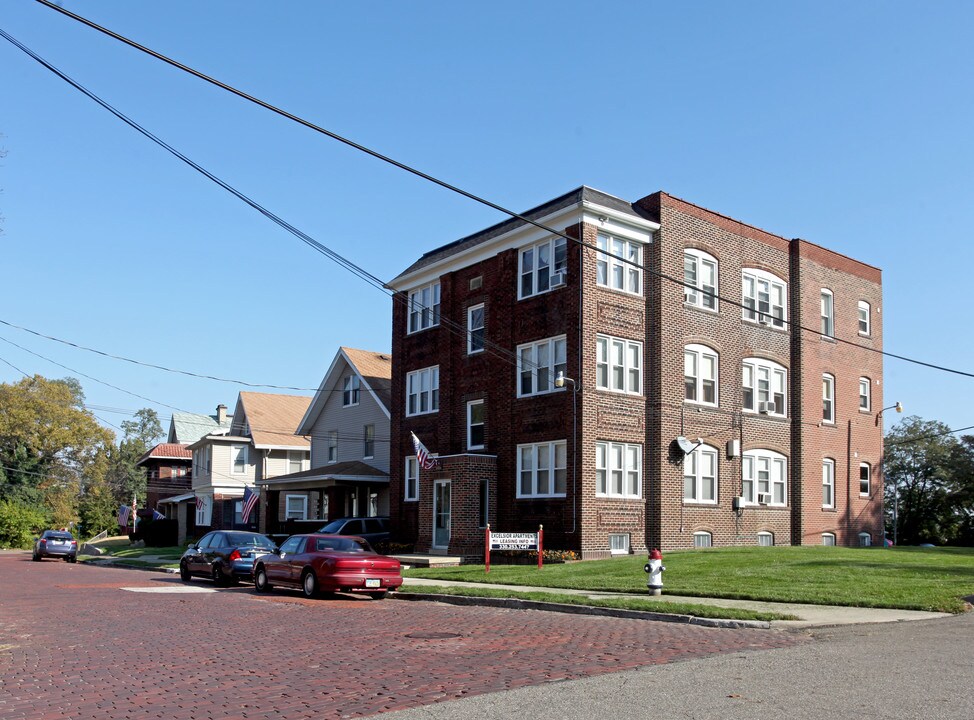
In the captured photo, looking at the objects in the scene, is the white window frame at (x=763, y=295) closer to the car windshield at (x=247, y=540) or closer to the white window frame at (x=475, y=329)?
the white window frame at (x=475, y=329)

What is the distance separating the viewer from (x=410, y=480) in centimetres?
3662

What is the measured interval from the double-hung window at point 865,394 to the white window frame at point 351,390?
2110 cm

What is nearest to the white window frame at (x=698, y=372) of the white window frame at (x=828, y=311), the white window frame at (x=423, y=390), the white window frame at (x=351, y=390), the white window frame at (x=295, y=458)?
the white window frame at (x=828, y=311)

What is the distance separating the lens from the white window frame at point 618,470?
28.9 meters

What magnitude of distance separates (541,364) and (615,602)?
14296mm

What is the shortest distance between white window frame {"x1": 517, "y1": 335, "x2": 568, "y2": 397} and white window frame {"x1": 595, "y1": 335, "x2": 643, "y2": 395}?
3.46 ft

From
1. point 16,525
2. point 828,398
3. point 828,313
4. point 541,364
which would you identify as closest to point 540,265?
point 541,364

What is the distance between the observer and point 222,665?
1109 centimetres

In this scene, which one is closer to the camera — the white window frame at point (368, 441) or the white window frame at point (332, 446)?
the white window frame at point (368, 441)

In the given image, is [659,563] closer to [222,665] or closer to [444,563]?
[222,665]

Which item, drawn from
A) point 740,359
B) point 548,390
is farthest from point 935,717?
point 740,359

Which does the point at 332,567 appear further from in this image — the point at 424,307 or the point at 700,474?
the point at 424,307

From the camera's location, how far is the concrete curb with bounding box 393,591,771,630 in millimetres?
14242

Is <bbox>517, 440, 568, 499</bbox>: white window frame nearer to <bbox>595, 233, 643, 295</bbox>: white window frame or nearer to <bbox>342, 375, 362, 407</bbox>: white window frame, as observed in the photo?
<bbox>595, 233, 643, 295</bbox>: white window frame
